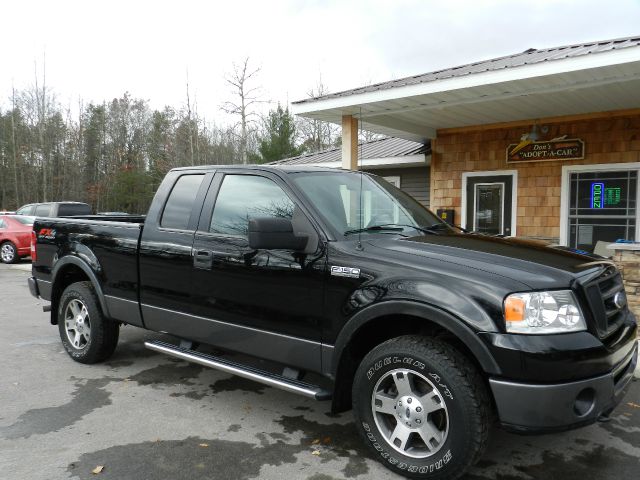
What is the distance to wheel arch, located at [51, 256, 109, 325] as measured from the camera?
4.84 metres

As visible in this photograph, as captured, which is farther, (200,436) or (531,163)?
(531,163)

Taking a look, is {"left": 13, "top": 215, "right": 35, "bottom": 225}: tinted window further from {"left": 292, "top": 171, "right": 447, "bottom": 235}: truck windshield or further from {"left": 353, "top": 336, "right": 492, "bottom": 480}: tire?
{"left": 353, "top": 336, "right": 492, "bottom": 480}: tire

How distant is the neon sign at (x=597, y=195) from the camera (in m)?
8.91

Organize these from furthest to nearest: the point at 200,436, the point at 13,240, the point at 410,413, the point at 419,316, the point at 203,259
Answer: the point at 13,240, the point at 203,259, the point at 200,436, the point at 410,413, the point at 419,316

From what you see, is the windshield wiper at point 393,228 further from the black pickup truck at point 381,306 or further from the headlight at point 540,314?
the headlight at point 540,314

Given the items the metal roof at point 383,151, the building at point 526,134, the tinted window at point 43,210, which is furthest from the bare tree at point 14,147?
the building at point 526,134

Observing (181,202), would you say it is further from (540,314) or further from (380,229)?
(540,314)

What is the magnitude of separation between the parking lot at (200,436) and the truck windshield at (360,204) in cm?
150

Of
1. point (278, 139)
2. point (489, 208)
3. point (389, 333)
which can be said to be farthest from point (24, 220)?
point (278, 139)

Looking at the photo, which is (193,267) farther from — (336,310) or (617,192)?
(617,192)

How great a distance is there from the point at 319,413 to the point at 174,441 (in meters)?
1.12

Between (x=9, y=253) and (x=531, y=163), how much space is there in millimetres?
14582

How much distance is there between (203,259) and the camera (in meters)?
3.93

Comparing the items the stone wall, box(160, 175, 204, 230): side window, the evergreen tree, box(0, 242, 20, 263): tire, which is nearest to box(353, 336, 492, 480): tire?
box(160, 175, 204, 230): side window
